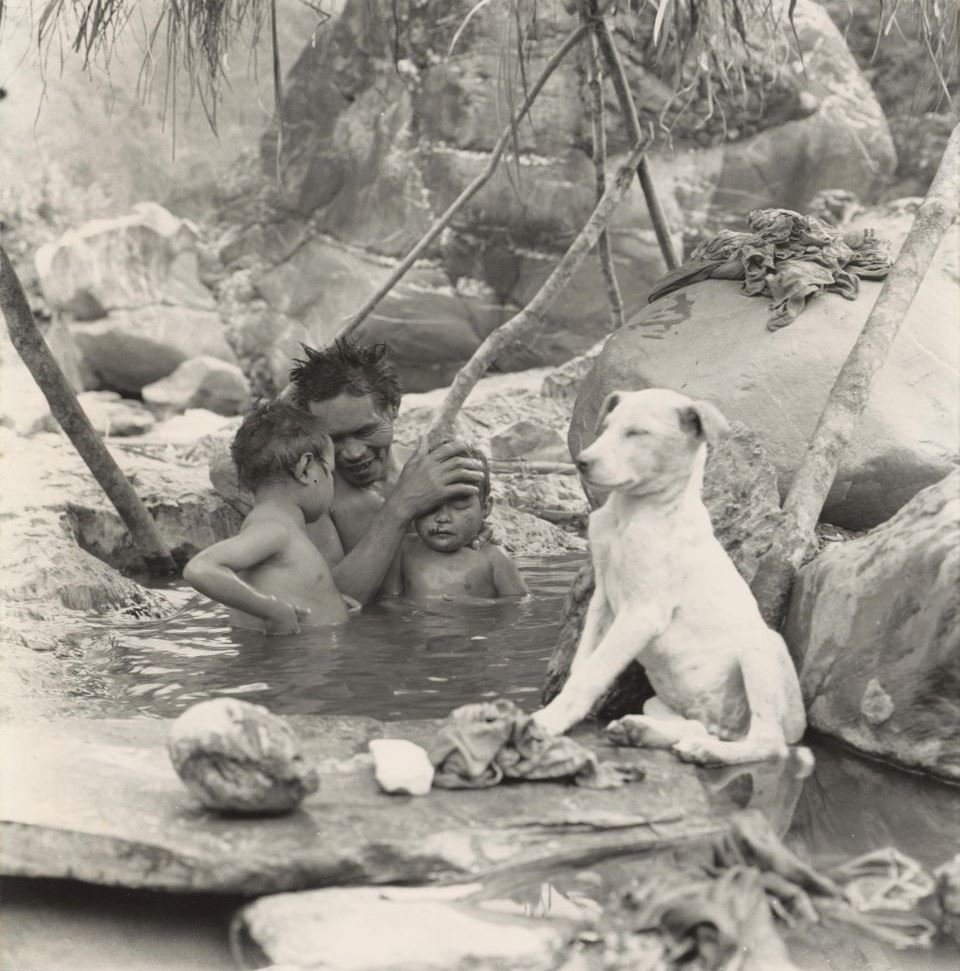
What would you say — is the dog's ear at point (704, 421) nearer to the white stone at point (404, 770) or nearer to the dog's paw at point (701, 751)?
the dog's paw at point (701, 751)

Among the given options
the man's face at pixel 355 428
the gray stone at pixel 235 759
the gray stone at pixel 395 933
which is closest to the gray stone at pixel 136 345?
the man's face at pixel 355 428

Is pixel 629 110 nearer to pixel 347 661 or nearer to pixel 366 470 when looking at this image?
pixel 366 470

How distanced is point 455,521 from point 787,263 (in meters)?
2.23

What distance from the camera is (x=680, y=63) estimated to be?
6.50 meters

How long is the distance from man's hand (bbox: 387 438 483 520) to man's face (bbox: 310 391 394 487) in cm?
28

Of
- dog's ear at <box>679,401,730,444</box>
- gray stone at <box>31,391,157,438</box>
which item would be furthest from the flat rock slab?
gray stone at <box>31,391,157,438</box>

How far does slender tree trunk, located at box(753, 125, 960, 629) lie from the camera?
4.70 meters

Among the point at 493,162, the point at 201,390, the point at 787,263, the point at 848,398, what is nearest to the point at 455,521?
the point at 848,398

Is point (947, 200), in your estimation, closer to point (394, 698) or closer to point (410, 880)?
point (394, 698)

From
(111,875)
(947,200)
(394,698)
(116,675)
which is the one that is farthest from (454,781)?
(947,200)

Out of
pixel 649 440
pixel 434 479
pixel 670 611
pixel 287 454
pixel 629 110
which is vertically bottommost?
pixel 434 479

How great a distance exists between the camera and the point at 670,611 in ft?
13.1

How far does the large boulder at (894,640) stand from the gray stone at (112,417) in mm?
8949

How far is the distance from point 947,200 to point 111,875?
4.43 metres
